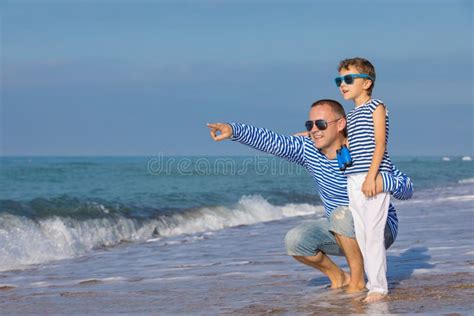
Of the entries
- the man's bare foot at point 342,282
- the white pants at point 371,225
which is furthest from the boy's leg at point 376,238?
the man's bare foot at point 342,282

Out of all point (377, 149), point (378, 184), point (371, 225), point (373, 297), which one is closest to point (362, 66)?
point (377, 149)

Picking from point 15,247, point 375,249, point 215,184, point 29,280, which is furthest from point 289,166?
point 375,249

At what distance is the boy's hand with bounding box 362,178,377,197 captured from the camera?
5.61 meters

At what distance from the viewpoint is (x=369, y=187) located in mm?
5617

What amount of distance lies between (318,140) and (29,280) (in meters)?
3.77

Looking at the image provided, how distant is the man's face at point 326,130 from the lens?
5965 mm

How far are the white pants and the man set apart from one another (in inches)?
5.1

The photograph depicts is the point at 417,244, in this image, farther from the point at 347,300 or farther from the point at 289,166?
the point at 289,166

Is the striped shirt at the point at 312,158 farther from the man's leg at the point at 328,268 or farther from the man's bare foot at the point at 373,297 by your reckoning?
the man's bare foot at the point at 373,297

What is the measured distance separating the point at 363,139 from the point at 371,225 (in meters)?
0.58

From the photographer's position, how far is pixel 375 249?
227 inches

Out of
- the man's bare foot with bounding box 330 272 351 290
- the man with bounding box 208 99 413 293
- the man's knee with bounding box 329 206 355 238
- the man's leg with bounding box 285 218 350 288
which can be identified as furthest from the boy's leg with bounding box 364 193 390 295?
the man's bare foot with bounding box 330 272 351 290

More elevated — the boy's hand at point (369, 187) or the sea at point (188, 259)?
the boy's hand at point (369, 187)

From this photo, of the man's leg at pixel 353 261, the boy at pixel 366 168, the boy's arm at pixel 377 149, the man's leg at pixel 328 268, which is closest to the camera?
the boy's arm at pixel 377 149
